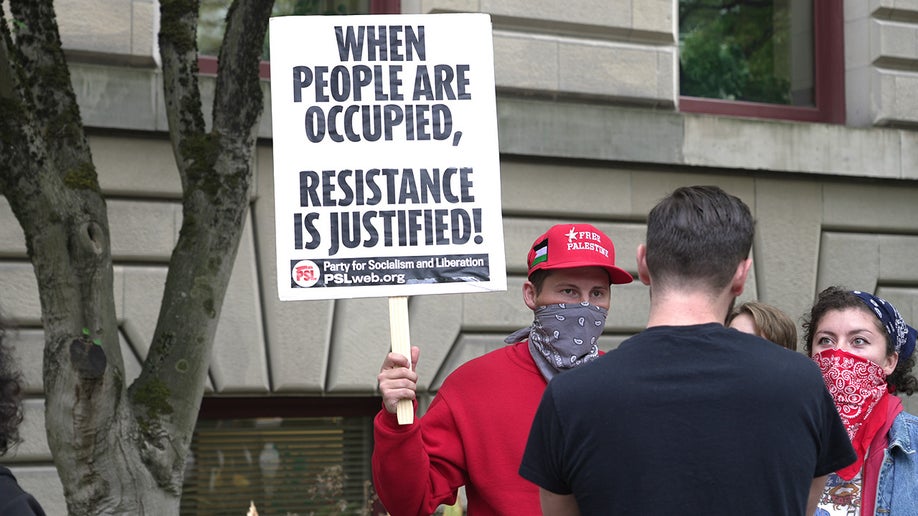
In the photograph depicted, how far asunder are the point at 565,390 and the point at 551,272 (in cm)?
Result: 137

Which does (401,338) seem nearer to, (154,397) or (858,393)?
(858,393)

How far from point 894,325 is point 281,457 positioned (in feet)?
16.8

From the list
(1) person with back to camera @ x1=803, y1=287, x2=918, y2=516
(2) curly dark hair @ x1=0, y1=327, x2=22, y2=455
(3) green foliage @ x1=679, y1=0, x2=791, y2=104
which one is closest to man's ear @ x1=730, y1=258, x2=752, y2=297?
(1) person with back to camera @ x1=803, y1=287, x2=918, y2=516

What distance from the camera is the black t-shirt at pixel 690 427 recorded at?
243 cm

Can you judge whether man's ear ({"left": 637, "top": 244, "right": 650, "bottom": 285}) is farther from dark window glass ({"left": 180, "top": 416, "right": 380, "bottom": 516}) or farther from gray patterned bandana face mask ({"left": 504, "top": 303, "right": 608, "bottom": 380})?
dark window glass ({"left": 180, "top": 416, "right": 380, "bottom": 516})

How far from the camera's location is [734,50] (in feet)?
33.0

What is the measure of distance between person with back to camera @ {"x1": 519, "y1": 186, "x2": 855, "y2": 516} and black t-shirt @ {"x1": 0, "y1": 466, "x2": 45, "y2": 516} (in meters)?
1.01

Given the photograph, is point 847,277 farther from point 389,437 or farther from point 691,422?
point 691,422

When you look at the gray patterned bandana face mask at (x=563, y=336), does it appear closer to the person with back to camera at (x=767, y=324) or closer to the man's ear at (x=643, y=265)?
the person with back to camera at (x=767, y=324)

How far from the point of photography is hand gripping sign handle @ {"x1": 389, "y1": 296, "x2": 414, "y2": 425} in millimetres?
3324

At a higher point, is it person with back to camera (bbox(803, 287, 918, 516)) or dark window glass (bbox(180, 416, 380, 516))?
person with back to camera (bbox(803, 287, 918, 516))

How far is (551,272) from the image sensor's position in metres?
3.85

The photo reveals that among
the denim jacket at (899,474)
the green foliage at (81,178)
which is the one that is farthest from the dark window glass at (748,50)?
the denim jacket at (899,474)

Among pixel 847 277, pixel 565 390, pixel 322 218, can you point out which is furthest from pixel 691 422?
pixel 847 277
